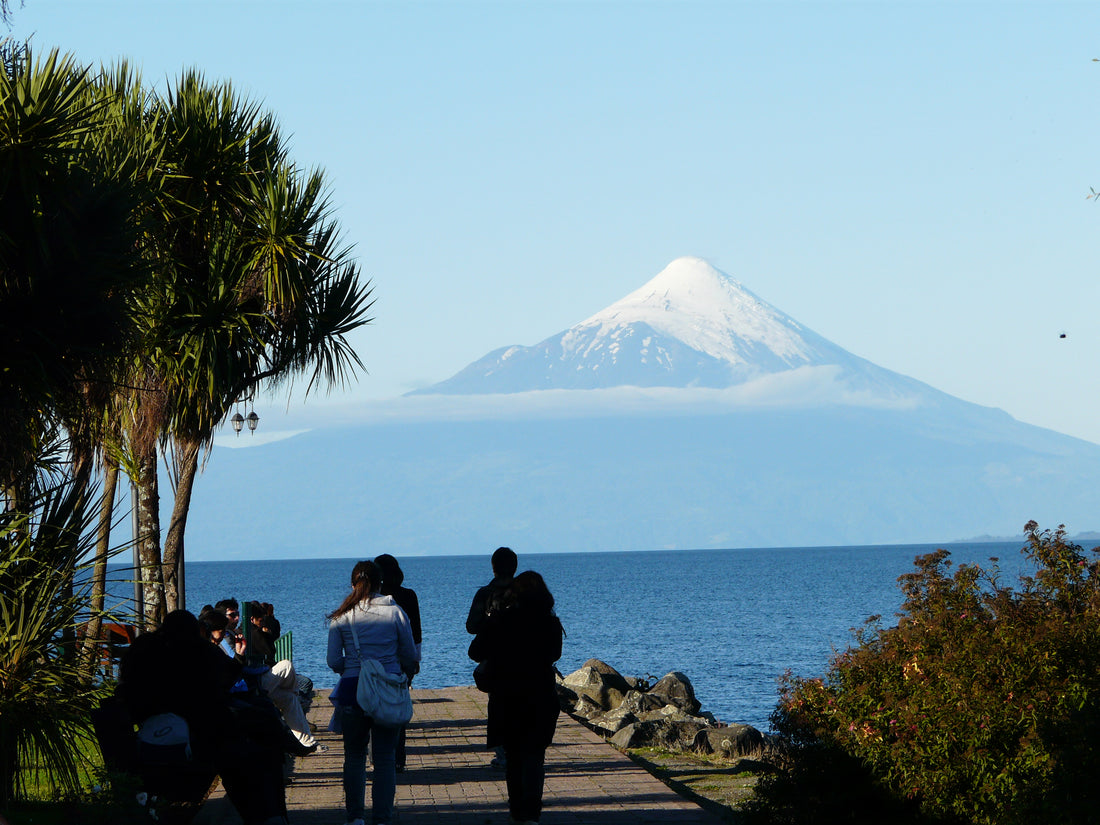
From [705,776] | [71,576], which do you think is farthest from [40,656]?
[705,776]

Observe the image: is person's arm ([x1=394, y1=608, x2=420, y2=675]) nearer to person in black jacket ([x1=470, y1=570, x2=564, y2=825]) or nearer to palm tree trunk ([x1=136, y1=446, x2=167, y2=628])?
person in black jacket ([x1=470, y1=570, x2=564, y2=825])

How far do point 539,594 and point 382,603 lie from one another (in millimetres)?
1025

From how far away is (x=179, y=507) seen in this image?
1527 centimetres

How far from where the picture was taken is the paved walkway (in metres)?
9.16

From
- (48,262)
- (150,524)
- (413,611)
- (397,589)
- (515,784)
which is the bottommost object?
(515,784)

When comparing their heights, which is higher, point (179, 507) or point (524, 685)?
point (179, 507)

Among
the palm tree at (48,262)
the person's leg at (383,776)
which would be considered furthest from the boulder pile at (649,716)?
the palm tree at (48,262)

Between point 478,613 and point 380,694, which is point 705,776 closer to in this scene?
point 478,613

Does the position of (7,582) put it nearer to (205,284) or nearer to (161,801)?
(161,801)

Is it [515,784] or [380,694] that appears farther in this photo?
[515,784]

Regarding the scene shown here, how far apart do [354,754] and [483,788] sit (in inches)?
97.1

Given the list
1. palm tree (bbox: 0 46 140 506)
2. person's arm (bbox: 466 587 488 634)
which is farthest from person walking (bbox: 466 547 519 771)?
palm tree (bbox: 0 46 140 506)

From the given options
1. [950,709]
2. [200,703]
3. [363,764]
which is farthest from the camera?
[363,764]

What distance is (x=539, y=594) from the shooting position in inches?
342
